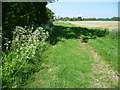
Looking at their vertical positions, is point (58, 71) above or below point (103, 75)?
above

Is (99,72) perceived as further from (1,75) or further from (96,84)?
(1,75)

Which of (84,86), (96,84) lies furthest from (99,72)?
(84,86)

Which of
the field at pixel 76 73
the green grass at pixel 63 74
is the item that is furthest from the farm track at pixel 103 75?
the green grass at pixel 63 74

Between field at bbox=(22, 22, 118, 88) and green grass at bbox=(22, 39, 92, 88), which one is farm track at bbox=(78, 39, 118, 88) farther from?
green grass at bbox=(22, 39, 92, 88)

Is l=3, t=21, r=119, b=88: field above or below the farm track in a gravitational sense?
above

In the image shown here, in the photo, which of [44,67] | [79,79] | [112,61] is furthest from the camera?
[112,61]

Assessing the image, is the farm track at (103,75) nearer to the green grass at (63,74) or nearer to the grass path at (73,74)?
Answer: the grass path at (73,74)

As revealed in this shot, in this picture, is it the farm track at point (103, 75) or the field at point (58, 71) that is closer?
the field at point (58, 71)

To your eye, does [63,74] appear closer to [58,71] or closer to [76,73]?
[58,71]

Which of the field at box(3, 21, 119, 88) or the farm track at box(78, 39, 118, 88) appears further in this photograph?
the farm track at box(78, 39, 118, 88)

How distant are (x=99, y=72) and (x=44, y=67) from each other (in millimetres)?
2306

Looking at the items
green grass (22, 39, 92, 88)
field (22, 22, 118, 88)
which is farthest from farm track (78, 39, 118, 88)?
green grass (22, 39, 92, 88)

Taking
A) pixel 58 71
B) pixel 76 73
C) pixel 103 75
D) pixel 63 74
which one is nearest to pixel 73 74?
pixel 76 73

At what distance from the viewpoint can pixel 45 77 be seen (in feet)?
14.2
